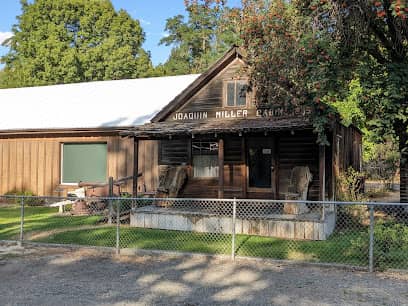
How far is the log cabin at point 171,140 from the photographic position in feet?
43.0

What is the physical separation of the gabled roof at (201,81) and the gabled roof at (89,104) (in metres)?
2.23

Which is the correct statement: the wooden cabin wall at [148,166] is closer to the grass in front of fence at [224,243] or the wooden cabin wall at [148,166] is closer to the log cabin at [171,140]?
the log cabin at [171,140]

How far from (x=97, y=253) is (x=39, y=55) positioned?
1345 inches

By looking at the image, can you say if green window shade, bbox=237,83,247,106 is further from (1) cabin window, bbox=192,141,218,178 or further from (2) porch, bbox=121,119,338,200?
(1) cabin window, bbox=192,141,218,178

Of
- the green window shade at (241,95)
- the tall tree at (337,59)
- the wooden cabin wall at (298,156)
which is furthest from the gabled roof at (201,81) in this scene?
the wooden cabin wall at (298,156)

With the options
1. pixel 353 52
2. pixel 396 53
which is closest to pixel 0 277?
pixel 353 52

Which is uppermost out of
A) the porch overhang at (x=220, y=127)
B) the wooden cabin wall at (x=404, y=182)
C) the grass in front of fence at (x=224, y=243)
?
the porch overhang at (x=220, y=127)

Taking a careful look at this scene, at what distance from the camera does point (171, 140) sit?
50.4ft

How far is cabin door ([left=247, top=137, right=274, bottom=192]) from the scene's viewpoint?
44.9 ft

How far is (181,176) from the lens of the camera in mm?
14211

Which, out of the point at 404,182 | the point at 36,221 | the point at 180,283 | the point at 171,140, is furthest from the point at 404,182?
the point at 36,221

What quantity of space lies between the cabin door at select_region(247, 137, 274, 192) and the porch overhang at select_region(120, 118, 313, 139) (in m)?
1.14

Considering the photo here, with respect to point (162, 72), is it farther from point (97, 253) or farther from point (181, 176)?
point (97, 253)

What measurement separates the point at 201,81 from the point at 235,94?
4.18 ft
